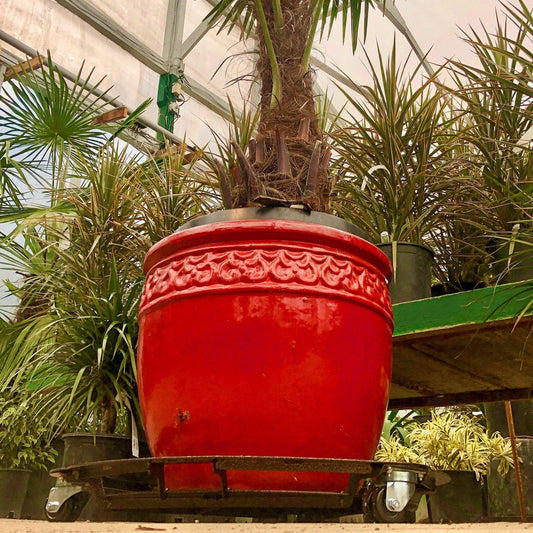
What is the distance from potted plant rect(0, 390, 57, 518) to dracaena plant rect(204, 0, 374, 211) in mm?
2003

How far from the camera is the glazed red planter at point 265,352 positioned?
88 cm

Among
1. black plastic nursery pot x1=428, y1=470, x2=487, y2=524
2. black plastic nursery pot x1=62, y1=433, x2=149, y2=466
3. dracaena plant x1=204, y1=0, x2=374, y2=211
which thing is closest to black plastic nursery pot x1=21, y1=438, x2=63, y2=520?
black plastic nursery pot x1=62, y1=433, x2=149, y2=466

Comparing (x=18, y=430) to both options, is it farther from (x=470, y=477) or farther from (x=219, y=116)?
(x=219, y=116)

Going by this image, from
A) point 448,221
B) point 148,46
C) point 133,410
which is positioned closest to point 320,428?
point 133,410

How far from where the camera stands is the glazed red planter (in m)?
0.88

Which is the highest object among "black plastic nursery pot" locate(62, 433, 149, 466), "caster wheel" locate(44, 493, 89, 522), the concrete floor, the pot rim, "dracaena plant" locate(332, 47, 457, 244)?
"dracaena plant" locate(332, 47, 457, 244)

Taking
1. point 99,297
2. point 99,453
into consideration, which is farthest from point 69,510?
point 99,297

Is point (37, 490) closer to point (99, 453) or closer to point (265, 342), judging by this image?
point (99, 453)

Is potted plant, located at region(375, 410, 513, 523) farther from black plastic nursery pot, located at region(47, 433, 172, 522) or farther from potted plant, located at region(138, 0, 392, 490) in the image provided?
potted plant, located at region(138, 0, 392, 490)

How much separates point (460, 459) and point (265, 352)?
2.05m

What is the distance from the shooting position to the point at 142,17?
19.2 ft

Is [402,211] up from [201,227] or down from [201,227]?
up

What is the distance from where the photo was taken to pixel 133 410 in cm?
169

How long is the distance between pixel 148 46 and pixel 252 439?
5.54 meters
